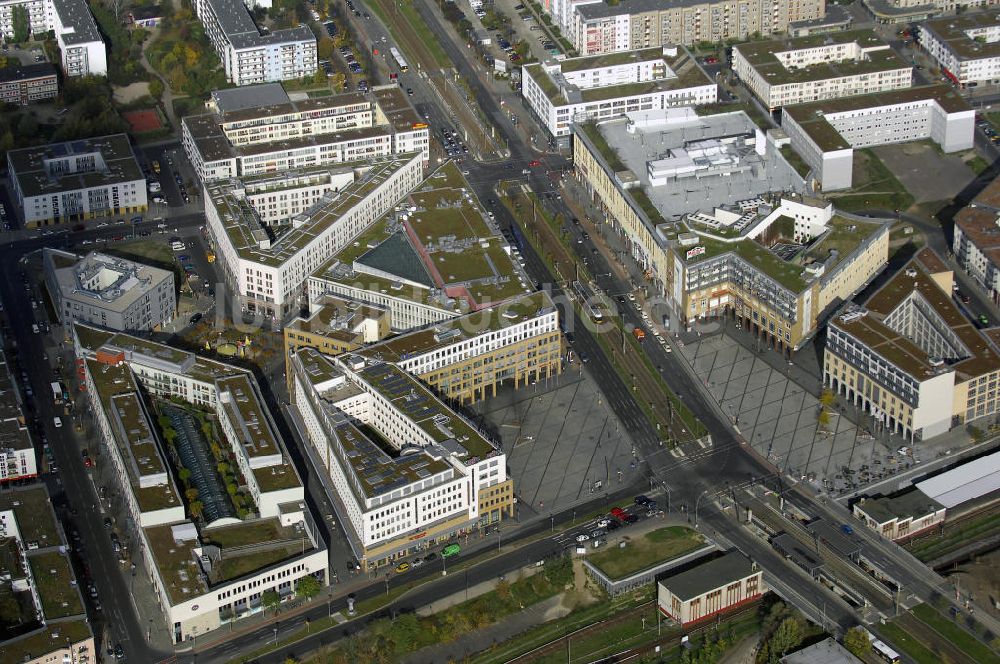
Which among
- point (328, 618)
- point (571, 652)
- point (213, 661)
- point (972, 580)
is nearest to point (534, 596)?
point (571, 652)

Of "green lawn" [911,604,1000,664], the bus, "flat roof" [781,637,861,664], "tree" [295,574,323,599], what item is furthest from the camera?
"tree" [295,574,323,599]

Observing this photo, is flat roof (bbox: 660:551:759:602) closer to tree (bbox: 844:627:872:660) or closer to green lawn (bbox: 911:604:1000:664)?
tree (bbox: 844:627:872:660)

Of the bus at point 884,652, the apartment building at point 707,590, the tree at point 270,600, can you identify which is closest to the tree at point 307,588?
the tree at point 270,600

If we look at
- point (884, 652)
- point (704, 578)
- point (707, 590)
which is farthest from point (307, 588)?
point (884, 652)

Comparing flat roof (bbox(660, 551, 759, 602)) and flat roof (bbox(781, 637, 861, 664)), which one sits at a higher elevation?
flat roof (bbox(660, 551, 759, 602))

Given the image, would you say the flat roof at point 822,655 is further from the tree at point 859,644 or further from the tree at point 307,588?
the tree at point 307,588

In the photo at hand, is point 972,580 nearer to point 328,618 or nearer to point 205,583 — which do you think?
point 328,618

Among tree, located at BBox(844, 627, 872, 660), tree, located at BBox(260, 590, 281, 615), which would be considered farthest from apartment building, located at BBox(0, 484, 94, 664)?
tree, located at BBox(844, 627, 872, 660)

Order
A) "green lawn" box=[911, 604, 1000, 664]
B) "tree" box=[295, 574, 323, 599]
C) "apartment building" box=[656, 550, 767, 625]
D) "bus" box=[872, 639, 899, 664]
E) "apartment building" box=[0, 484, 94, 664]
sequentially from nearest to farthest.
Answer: "apartment building" box=[0, 484, 94, 664] < "bus" box=[872, 639, 899, 664] < "green lawn" box=[911, 604, 1000, 664] < "apartment building" box=[656, 550, 767, 625] < "tree" box=[295, 574, 323, 599]
